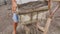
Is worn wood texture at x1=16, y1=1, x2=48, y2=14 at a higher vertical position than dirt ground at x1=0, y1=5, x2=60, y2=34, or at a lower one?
higher

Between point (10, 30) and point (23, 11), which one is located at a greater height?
point (23, 11)

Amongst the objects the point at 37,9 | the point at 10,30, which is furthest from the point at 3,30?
the point at 37,9

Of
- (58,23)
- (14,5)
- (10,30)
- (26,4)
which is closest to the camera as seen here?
(14,5)

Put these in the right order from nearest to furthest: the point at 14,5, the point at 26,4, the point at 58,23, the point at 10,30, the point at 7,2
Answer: the point at 14,5
the point at 26,4
the point at 10,30
the point at 58,23
the point at 7,2

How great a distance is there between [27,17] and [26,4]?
18cm

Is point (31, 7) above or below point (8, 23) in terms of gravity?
above

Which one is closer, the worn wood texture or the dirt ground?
the worn wood texture

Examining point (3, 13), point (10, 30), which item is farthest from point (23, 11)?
point (3, 13)

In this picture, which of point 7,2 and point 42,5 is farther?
point 7,2

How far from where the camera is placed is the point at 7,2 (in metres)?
4.15

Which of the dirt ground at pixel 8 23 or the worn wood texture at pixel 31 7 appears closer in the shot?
the worn wood texture at pixel 31 7

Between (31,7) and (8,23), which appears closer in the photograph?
(31,7)

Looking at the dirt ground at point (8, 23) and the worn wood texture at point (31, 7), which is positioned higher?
the worn wood texture at point (31, 7)

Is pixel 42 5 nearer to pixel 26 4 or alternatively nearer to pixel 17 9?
pixel 26 4
